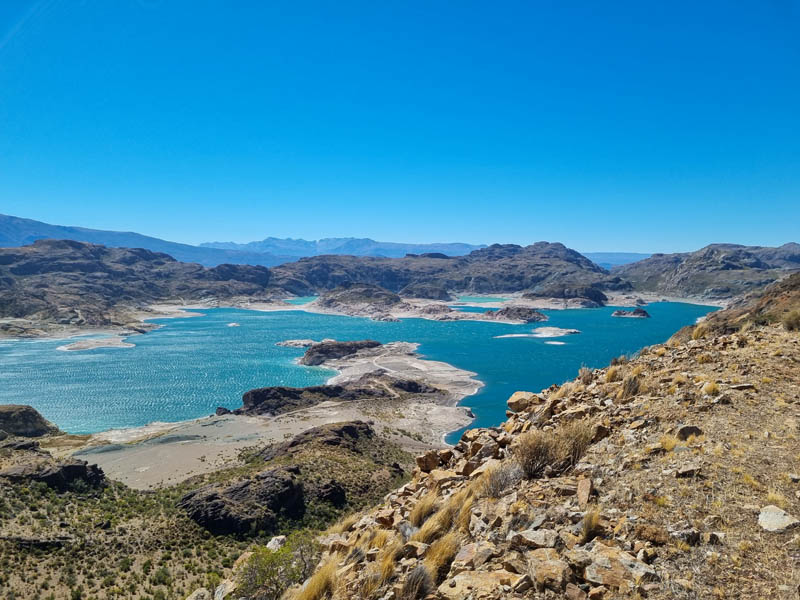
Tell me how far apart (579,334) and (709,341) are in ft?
475

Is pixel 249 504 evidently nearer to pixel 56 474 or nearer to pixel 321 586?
pixel 56 474

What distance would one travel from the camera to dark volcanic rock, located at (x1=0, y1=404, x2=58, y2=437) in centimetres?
5647

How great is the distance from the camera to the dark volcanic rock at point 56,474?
2927 centimetres

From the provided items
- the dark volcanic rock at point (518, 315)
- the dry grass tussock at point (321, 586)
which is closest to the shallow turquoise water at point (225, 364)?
the dark volcanic rock at point (518, 315)

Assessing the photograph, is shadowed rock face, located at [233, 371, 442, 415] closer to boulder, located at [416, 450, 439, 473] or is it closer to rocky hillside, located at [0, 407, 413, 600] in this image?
rocky hillside, located at [0, 407, 413, 600]

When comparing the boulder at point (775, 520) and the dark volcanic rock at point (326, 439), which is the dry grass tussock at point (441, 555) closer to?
the boulder at point (775, 520)

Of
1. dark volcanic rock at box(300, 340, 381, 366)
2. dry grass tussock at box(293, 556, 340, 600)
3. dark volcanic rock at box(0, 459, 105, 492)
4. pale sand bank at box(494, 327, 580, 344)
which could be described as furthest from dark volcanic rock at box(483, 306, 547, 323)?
dry grass tussock at box(293, 556, 340, 600)

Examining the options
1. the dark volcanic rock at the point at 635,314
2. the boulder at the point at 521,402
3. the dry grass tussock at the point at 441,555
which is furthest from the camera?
the dark volcanic rock at the point at 635,314

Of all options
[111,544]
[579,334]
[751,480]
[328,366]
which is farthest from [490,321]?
[751,480]

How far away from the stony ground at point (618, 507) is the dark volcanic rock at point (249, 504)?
17.4 metres

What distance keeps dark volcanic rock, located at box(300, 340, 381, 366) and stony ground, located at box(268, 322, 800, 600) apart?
4041 inches

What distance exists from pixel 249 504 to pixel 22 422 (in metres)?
48.0

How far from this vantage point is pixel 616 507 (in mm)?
6887

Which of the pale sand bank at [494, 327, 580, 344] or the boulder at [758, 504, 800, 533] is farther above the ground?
the boulder at [758, 504, 800, 533]
